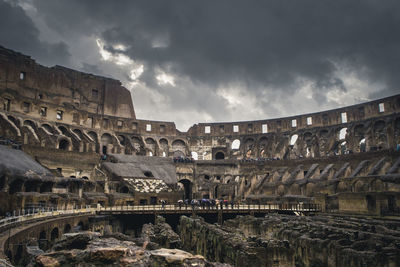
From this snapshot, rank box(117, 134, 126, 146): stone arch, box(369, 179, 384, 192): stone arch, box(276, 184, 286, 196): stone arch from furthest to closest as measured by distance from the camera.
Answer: box(117, 134, 126, 146): stone arch, box(276, 184, 286, 196): stone arch, box(369, 179, 384, 192): stone arch

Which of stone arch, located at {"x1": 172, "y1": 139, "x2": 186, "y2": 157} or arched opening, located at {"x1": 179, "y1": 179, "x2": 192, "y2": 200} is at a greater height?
stone arch, located at {"x1": 172, "y1": 139, "x2": 186, "y2": 157}

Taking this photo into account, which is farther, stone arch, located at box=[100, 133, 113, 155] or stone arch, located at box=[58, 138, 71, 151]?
stone arch, located at box=[100, 133, 113, 155]

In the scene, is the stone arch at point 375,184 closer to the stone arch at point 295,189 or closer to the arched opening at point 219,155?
the stone arch at point 295,189

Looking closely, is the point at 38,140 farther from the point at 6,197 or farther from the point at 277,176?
the point at 277,176

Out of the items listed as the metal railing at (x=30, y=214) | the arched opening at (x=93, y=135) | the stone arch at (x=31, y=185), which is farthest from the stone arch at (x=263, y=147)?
the stone arch at (x=31, y=185)

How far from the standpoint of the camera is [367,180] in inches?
1286

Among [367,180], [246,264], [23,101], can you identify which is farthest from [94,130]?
[246,264]

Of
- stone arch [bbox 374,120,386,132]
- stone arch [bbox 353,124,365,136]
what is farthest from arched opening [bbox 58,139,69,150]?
stone arch [bbox 374,120,386,132]

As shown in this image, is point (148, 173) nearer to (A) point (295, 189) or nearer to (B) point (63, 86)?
(A) point (295, 189)

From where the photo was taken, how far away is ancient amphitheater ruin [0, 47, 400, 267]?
1148 centimetres

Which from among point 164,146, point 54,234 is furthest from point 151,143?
point 54,234

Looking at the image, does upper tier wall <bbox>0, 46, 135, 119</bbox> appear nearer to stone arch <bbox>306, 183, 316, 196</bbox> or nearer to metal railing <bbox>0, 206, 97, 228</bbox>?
metal railing <bbox>0, 206, 97, 228</bbox>

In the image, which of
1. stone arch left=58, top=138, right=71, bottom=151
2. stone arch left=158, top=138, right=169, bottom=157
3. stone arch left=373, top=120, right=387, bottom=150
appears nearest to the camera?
stone arch left=373, top=120, right=387, bottom=150

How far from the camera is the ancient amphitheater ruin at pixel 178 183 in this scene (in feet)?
37.7
